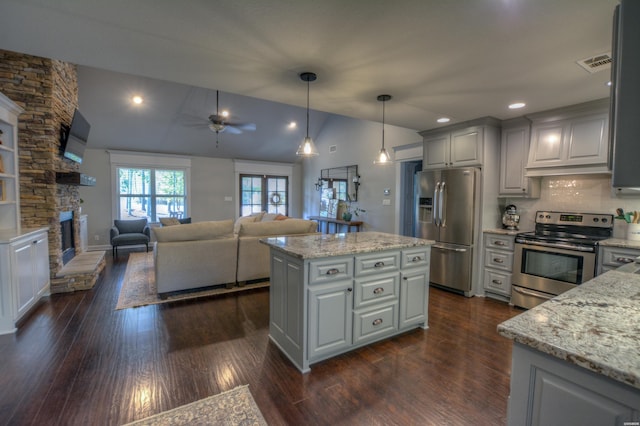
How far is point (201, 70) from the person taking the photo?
8.09 ft

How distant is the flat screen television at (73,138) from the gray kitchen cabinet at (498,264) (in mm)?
5962

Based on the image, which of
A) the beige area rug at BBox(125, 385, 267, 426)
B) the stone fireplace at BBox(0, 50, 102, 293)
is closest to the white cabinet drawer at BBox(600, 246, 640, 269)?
the beige area rug at BBox(125, 385, 267, 426)

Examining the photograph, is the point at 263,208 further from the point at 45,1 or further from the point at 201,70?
the point at 45,1

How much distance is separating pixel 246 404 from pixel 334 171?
6.45 m

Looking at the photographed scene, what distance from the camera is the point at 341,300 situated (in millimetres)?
2355

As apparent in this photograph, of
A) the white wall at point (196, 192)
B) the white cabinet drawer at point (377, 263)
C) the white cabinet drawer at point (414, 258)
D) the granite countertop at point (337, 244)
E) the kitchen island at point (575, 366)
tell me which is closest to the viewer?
the kitchen island at point (575, 366)

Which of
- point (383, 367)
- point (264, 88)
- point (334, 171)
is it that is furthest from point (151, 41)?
point (334, 171)

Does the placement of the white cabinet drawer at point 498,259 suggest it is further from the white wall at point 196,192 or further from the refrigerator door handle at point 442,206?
the white wall at point 196,192

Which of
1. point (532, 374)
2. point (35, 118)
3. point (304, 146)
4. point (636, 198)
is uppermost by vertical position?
point (35, 118)

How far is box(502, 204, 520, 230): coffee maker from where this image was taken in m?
3.92

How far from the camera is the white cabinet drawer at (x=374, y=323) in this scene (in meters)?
2.47

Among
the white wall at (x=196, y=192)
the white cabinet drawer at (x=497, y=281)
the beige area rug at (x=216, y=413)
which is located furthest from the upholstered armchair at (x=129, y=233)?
the white cabinet drawer at (x=497, y=281)

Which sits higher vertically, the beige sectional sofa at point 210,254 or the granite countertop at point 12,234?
the granite countertop at point 12,234

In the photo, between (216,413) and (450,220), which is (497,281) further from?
(216,413)
